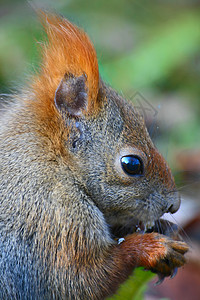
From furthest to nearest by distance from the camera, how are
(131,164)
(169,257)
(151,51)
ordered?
(151,51)
(131,164)
(169,257)

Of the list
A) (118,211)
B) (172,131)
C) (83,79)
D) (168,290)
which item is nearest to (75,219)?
(118,211)

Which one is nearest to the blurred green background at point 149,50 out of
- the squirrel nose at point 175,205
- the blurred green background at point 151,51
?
the blurred green background at point 151,51

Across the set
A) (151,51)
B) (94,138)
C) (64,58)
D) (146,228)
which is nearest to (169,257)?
(146,228)

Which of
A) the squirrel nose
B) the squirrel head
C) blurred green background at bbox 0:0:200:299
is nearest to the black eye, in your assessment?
the squirrel head

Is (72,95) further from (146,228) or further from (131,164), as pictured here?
(146,228)

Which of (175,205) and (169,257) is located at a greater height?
(175,205)

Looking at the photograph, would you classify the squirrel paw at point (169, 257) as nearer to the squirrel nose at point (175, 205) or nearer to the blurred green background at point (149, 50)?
the squirrel nose at point (175, 205)

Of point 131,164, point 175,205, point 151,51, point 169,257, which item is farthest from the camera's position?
point 151,51
